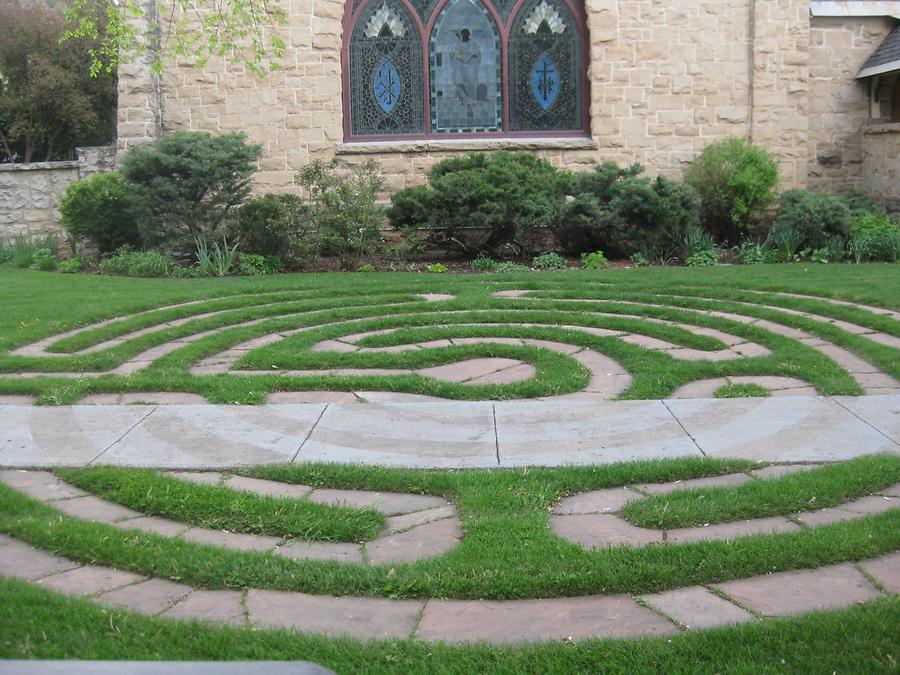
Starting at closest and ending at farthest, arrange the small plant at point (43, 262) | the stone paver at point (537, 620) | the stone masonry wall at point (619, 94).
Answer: the stone paver at point (537, 620) → the small plant at point (43, 262) → the stone masonry wall at point (619, 94)

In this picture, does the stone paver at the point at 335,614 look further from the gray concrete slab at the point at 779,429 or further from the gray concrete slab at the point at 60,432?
the gray concrete slab at the point at 779,429

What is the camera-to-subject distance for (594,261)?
12.2 metres

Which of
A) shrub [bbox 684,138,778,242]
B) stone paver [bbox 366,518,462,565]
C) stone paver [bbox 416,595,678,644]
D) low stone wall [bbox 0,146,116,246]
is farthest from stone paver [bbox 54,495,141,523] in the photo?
low stone wall [bbox 0,146,116,246]

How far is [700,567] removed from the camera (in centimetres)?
336

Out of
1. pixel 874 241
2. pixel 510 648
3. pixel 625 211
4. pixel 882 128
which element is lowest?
pixel 510 648

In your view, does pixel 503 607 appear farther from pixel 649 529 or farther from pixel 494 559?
pixel 649 529

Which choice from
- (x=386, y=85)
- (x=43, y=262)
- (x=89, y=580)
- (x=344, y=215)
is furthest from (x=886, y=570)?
(x=43, y=262)

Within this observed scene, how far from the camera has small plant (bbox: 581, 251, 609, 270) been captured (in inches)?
476

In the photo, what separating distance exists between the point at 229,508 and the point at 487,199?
853 cm

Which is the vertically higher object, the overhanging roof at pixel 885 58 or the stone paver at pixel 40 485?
the overhanging roof at pixel 885 58

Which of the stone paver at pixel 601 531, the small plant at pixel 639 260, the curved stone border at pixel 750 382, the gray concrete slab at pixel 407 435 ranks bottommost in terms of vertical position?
the stone paver at pixel 601 531

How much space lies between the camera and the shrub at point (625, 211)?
39.8 feet

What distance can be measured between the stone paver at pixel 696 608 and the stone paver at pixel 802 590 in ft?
0.21

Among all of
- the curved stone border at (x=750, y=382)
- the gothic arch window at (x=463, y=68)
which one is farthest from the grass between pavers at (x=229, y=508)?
the gothic arch window at (x=463, y=68)
